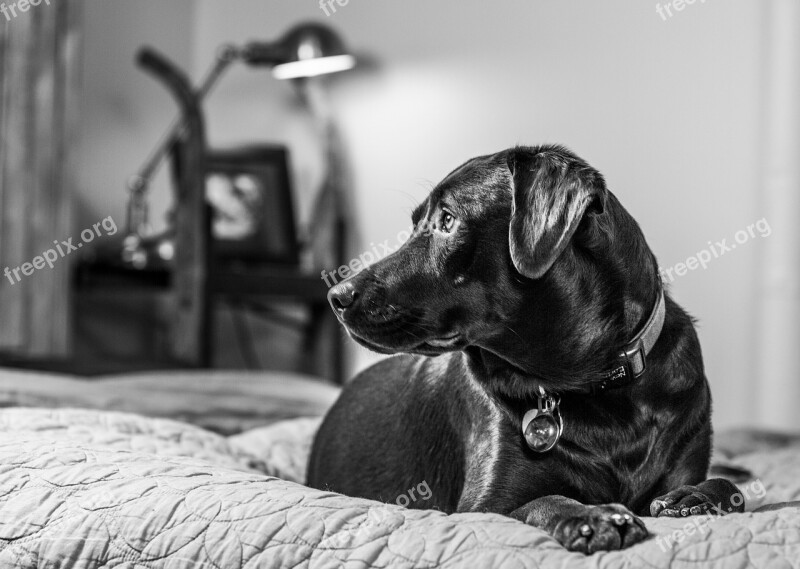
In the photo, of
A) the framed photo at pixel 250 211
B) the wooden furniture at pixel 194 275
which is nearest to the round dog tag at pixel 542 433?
the wooden furniture at pixel 194 275

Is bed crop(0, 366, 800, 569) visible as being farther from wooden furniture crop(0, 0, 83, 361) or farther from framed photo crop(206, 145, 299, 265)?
framed photo crop(206, 145, 299, 265)

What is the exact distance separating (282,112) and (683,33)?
7.71 ft

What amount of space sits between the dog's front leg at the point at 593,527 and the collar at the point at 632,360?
0.24 m

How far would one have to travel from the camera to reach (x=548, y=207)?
1.13 m

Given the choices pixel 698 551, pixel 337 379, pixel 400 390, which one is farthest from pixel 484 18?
pixel 698 551

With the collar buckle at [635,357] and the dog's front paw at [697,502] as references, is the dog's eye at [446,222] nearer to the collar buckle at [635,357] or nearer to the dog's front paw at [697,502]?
the collar buckle at [635,357]

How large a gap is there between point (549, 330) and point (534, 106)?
2675mm

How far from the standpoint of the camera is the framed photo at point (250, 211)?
4539 mm

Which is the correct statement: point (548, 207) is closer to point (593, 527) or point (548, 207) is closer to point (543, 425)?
point (543, 425)

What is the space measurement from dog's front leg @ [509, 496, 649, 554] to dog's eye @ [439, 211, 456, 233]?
0.40 m

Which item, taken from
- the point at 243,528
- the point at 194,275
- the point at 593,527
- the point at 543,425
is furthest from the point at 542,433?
the point at 194,275

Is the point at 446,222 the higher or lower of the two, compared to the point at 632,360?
higher

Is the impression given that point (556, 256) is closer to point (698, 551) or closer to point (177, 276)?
point (698, 551)

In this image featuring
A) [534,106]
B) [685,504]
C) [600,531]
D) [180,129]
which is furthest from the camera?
[180,129]
